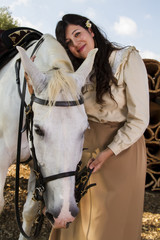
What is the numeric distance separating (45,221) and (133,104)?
1907 millimetres

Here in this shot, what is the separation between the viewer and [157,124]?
130 inches

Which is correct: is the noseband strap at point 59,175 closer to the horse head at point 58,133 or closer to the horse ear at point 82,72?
the horse head at point 58,133

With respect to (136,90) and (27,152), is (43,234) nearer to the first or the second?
(27,152)

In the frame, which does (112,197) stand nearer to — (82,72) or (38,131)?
(38,131)

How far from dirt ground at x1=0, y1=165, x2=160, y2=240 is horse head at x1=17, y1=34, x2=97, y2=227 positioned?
59.4 inches

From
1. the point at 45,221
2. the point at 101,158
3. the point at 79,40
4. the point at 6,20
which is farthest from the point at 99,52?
the point at 6,20

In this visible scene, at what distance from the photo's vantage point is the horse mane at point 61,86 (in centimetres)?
125

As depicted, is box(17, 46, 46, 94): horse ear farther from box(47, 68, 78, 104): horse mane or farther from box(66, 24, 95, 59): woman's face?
box(66, 24, 95, 59): woman's face

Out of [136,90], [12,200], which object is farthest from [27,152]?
[12,200]

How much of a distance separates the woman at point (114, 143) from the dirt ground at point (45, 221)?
3.29 ft

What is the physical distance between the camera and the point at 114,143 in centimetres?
159

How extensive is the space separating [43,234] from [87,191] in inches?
47.6

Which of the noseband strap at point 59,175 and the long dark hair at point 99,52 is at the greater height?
the long dark hair at point 99,52

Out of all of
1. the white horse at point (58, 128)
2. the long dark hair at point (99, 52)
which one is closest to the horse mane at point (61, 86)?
the white horse at point (58, 128)
